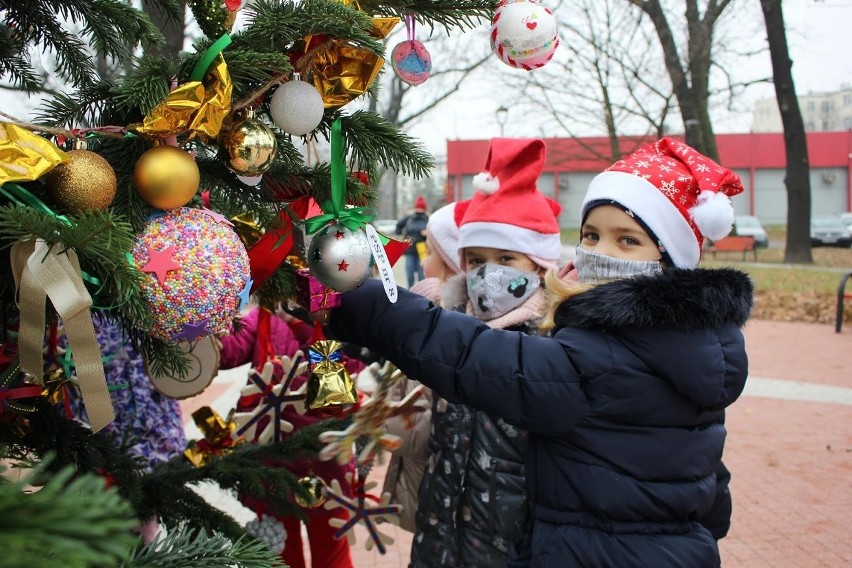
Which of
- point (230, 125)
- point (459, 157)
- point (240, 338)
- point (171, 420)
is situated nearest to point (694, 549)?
point (230, 125)

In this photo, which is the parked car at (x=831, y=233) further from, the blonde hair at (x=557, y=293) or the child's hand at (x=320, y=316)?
the child's hand at (x=320, y=316)

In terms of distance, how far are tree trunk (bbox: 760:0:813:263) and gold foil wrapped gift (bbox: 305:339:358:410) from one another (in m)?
17.5

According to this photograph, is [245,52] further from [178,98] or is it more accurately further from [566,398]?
[566,398]

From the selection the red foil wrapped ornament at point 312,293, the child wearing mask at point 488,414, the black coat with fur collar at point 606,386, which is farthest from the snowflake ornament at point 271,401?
the red foil wrapped ornament at point 312,293

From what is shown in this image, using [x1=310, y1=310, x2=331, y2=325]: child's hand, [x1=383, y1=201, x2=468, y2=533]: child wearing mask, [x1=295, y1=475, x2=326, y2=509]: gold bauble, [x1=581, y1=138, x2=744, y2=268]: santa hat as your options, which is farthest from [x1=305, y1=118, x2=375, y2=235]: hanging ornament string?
[x1=383, y1=201, x2=468, y2=533]: child wearing mask

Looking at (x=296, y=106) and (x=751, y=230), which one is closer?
(x=296, y=106)

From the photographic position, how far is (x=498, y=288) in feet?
9.06

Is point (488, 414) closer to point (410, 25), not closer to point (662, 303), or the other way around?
point (662, 303)

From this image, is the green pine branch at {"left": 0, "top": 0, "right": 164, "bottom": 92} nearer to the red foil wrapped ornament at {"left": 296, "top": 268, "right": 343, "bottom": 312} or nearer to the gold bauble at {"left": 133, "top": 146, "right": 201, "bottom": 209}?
the gold bauble at {"left": 133, "top": 146, "right": 201, "bottom": 209}

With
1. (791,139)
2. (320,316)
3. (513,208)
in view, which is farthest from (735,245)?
(320,316)

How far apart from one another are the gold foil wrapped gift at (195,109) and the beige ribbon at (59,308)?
9.8 inches

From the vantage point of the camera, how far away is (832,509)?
192 inches

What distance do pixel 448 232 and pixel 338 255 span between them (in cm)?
227

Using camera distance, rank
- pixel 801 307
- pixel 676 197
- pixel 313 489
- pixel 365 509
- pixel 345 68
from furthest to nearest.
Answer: pixel 801 307 → pixel 365 509 → pixel 676 197 → pixel 313 489 → pixel 345 68
